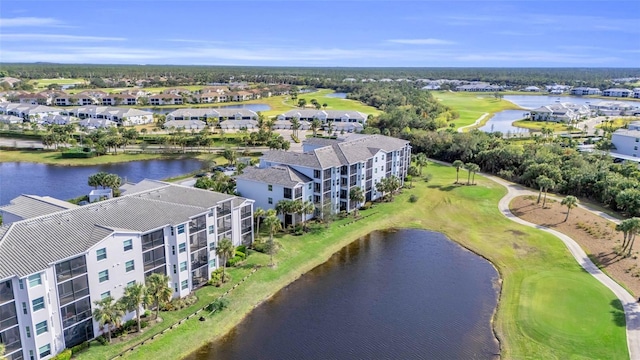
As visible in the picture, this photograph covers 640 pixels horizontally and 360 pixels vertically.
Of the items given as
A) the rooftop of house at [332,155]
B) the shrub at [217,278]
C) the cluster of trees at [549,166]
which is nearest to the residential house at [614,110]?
the cluster of trees at [549,166]

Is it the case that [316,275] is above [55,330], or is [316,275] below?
below

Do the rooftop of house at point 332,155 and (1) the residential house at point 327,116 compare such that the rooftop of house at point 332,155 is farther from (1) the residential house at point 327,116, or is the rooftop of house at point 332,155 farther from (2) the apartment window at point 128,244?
(1) the residential house at point 327,116

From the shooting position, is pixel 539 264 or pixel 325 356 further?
pixel 539 264

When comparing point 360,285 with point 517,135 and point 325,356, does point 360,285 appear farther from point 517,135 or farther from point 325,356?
point 517,135

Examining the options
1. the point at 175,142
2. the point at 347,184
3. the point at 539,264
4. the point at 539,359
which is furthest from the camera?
the point at 175,142

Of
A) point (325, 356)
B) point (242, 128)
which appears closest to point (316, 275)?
point (325, 356)

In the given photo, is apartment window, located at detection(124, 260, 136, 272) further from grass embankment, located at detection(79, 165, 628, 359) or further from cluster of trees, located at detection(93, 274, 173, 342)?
grass embankment, located at detection(79, 165, 628, 359)

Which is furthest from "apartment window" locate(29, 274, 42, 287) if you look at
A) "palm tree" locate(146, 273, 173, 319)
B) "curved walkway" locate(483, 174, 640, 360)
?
"curved walkway" locate(483, 174, 640, 360)

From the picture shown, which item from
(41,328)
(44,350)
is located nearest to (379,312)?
(44,350)
